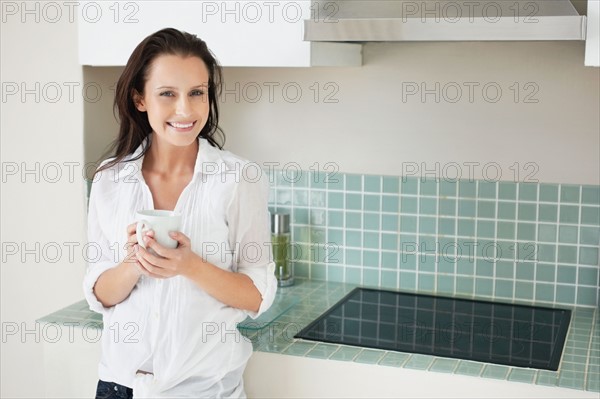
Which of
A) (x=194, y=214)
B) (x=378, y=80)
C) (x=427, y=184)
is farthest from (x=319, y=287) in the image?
(x=194, y=214)

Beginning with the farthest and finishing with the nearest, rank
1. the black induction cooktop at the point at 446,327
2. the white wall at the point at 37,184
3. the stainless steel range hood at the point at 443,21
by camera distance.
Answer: the white wall at the point at 37,184, the black induction cooktop at the point at 446,327, the stainless steel range hood at the point at 443,21

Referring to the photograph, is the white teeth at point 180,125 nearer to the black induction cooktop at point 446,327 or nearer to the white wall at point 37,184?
the black induction cooktop at point 446,327

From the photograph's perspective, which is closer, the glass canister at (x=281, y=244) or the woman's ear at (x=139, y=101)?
the woman's ear at (x=139, y=101)

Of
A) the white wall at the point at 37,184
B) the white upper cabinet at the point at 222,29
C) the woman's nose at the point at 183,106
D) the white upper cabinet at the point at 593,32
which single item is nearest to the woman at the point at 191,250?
the woman's nose at the point at 183,106

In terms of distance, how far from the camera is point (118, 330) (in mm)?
1776

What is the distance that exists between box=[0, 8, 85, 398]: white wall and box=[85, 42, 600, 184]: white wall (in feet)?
→ 0.31

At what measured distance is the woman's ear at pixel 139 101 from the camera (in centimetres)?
177

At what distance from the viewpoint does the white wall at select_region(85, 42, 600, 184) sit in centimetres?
218

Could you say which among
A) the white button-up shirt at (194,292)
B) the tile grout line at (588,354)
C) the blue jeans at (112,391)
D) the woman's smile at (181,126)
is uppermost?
the woman's smile at (181,126)

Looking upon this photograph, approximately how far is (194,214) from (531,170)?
0.95 meters

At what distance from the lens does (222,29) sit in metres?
2.05

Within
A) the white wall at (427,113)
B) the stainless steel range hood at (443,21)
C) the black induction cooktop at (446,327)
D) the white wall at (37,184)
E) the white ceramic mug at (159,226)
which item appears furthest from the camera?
the white wall at (37,184)

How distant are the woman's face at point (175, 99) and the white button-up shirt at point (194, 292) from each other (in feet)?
0.25

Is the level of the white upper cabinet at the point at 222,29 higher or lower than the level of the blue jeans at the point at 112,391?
higher
